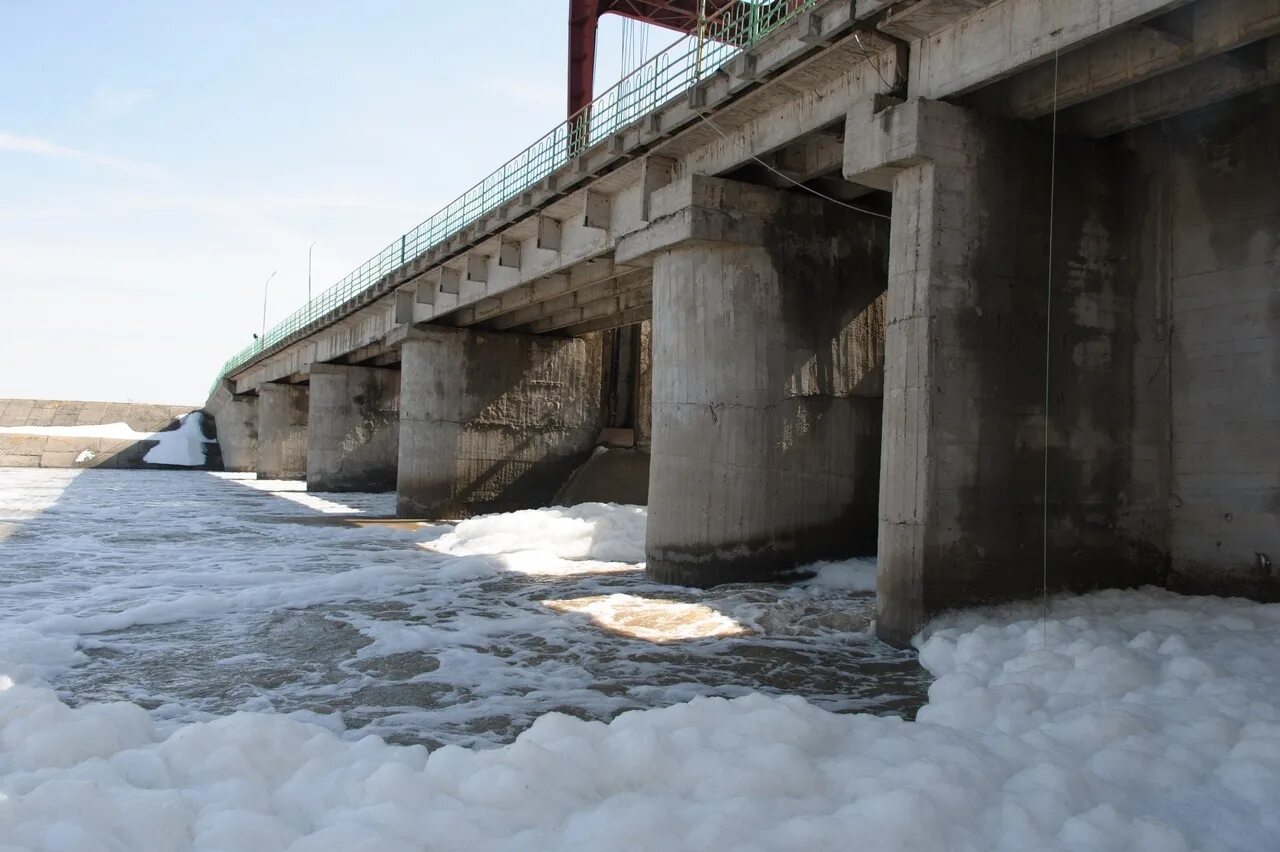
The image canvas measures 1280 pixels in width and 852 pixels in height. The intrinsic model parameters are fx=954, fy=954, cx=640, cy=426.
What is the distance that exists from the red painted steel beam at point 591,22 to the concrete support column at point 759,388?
1736cm

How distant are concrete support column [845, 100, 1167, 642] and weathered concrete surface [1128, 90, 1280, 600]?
0.28m

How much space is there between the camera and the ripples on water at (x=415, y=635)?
798cm

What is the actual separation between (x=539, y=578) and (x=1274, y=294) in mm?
10648

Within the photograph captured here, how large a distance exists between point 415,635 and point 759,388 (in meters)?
6.12

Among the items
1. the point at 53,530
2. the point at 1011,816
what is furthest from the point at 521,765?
the point at 53,530

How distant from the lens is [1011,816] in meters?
5.05

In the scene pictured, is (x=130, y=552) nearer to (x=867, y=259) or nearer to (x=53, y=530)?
(x=53, y=530)

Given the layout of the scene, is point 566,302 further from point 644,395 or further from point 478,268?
point 644,395

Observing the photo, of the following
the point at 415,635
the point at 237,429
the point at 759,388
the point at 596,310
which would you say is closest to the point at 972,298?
the point at 759,388

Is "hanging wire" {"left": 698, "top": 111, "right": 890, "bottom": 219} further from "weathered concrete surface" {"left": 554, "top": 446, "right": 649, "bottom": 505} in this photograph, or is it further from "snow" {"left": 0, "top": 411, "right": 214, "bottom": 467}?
"snow" {"left": 0, "top": 411, "right": 214, "bottom": 467}

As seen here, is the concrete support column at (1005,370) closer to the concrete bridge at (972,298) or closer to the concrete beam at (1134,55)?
the concrete bridge at (972,298)

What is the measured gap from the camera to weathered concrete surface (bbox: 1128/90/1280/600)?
10.4 m

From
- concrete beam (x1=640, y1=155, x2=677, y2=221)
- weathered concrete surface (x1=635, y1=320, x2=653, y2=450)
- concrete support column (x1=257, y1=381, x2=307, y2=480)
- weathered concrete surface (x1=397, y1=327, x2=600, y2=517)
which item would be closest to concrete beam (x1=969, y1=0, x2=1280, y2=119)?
concrete beam (x1=640, y1=155, x2=677, y2=221)

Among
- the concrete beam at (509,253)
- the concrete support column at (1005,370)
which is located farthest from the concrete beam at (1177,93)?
the concrete beam at (509,253)
